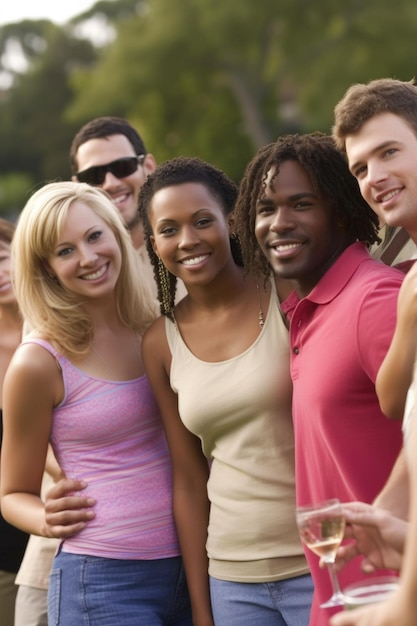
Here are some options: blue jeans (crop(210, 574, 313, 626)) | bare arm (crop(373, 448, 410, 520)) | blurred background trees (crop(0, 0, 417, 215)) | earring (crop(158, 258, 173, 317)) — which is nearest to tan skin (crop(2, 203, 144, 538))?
earring (crop(158, 258, 173, 317))

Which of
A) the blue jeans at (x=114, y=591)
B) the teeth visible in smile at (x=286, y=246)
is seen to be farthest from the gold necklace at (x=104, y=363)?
the teeth visible in smile at (x=286, y=246)

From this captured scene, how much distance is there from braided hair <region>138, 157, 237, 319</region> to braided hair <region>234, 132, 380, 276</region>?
0.40 meters

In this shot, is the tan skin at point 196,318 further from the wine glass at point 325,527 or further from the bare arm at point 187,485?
the wine glass at point 325,527

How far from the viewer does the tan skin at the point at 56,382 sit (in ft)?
14.1

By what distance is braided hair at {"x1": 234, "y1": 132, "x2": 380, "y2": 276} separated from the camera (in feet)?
12.2

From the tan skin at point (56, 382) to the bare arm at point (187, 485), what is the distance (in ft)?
0.82

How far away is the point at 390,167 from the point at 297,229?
365 mm

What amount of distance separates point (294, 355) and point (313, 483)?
43cm

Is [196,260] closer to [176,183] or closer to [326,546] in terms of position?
[176,183]

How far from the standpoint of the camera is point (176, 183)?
14.0 feet

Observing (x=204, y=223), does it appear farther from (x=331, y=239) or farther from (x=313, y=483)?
(x=313, y=483)

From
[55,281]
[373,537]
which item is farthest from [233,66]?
[373,537]

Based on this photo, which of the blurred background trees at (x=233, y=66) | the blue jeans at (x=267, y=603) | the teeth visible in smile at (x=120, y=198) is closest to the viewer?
the blue jeans at (x=267, y=603)

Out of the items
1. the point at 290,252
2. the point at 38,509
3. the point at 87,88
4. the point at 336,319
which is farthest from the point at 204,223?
the point at 87,88
